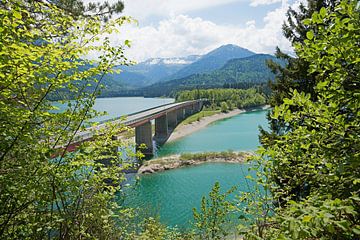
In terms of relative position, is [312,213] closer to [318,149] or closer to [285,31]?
[318,149]

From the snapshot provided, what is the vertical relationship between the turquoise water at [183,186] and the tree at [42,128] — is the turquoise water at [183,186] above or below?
below

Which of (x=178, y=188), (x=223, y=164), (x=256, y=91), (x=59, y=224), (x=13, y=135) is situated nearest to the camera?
(x=13, y=135)

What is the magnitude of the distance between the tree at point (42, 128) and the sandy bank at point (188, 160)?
28.7m

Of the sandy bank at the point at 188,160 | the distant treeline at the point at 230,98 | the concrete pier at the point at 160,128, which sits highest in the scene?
the distant treeline at the point at 230,98

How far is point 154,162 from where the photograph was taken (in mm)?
34625

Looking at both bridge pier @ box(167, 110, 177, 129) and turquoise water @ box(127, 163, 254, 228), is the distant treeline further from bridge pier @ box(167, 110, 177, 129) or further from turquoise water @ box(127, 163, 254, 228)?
turquoise water @ box(127, 163, 254, 228)

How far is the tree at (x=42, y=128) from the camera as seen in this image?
3.15m

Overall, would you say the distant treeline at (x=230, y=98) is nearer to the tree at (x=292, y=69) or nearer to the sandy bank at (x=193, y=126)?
the sandy bank at (x=193, y=126)

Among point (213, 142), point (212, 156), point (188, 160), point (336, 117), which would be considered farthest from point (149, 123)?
point (336, 117)

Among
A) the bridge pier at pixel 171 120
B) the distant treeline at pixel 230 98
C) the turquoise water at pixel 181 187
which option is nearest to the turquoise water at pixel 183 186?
the turquoise water at pixel 181 187

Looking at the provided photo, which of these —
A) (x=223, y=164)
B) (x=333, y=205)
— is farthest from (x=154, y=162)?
(x=333, y=205)

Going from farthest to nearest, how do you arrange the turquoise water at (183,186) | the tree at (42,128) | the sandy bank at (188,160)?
the sandy bank at (188,160), the turquoise water at (183,186), the tree at (42,128)

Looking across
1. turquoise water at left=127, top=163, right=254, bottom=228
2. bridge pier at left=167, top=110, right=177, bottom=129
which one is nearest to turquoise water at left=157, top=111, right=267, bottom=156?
turquoise water at left=127, top=163, right=254, bottom=228

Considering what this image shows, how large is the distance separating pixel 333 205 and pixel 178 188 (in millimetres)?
24942
